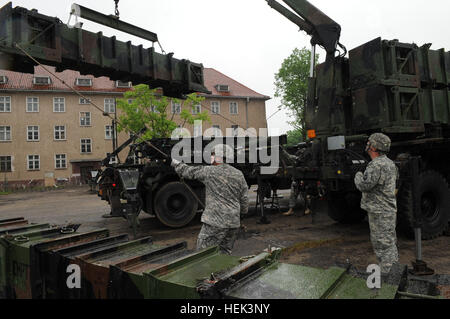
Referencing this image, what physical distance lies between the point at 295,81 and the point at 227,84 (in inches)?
372

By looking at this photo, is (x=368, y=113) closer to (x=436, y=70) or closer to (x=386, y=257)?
(x=436, y=70)

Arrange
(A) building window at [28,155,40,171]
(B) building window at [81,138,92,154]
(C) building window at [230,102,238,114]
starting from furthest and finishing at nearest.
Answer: (C) building window at [230,102,238,114]
(B) building window at [81,138,92,154]
(A) building window at [28,155,40,171]

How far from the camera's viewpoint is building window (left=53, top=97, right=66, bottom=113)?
34125 millimetres

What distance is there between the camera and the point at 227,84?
42094 mm

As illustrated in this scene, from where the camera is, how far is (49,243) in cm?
298

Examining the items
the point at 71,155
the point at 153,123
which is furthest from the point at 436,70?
the point at 71,155

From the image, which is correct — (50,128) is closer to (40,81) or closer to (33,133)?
(33,133)

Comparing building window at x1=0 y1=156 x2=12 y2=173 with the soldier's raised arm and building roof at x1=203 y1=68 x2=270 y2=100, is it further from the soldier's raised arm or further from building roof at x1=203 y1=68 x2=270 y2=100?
the soldier's raised arm

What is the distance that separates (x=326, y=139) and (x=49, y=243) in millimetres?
5637

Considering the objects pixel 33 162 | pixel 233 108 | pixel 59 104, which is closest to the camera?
pixel 33 162

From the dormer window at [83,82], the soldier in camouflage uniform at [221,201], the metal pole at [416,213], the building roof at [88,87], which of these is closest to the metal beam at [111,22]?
the soldier in camouflage uniform at [221,201]

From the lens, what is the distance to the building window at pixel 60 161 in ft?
111

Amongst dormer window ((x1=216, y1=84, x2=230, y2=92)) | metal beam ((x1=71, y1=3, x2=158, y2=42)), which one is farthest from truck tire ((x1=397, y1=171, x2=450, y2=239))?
dormer window ((x1=216, y1=84, x2=230, y2=92))

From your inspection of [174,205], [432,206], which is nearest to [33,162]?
[174,205]
